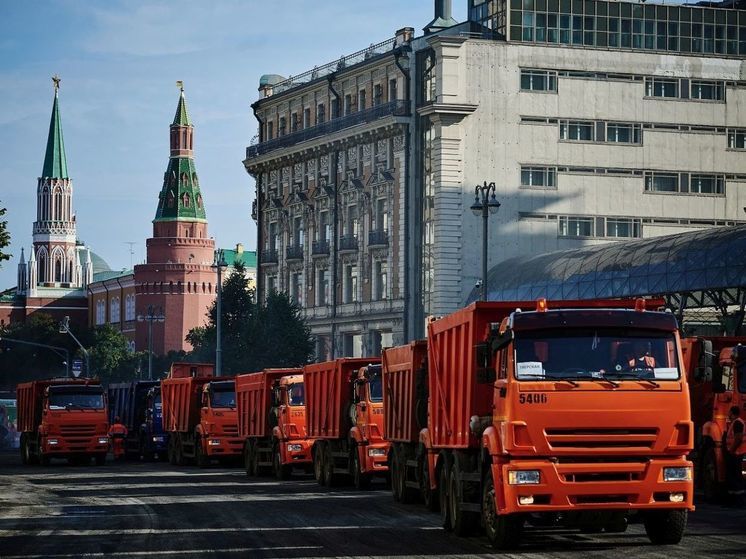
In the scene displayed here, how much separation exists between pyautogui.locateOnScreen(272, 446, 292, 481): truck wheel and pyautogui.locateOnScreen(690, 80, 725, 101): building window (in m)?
60.4

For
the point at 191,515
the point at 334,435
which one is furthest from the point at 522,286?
the point at 191,515

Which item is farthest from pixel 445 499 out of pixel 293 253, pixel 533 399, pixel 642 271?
pixel 293 253

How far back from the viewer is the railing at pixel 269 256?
118 metres

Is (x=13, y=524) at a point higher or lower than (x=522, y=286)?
lower

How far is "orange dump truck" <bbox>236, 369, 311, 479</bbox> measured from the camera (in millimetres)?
45250

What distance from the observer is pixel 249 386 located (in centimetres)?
5031

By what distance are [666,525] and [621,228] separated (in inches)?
3138

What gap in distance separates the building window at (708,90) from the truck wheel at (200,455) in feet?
175

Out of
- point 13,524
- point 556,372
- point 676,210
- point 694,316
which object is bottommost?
point 13,524

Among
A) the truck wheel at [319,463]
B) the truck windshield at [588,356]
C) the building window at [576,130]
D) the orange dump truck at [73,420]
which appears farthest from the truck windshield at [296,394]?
the building window at [576,130]

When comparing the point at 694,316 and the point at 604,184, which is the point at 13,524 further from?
the point at 604,184

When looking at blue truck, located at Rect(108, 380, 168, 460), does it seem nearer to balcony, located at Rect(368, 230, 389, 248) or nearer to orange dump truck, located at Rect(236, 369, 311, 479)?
orange dump truck, located at Rect(236, 369, 311, 479)

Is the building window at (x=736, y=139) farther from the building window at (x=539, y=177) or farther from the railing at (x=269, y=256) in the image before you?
the railing at (x=269, y=256)

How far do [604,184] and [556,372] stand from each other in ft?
265
